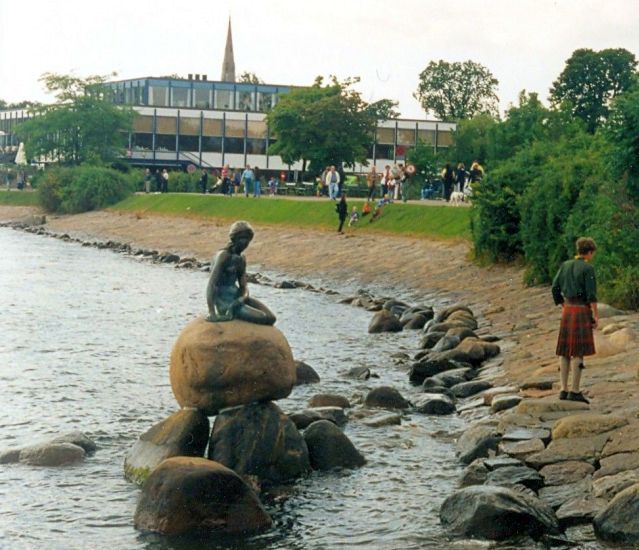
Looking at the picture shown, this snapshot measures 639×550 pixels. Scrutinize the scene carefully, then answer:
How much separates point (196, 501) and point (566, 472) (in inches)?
146

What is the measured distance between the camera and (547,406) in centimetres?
1509

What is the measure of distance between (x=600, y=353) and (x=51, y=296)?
21.2 metres

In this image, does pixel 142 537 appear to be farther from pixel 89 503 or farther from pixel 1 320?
pixel 1 320

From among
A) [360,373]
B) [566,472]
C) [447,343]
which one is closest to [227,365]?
[566,472]

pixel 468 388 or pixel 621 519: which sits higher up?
pixel 621 519

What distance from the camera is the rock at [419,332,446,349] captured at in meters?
24.0

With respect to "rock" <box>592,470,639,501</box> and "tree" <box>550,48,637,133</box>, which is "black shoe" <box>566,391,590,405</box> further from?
"tree" <box>550,48,637,133</box>

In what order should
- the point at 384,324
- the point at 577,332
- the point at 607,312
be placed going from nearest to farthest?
the point at 577,332
the point at 607,312
the point at 384,324

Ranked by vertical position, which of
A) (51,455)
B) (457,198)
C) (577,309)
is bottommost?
(51,455)

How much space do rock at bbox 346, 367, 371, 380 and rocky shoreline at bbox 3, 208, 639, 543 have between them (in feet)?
2.64

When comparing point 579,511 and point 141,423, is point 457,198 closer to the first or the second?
point 141,423

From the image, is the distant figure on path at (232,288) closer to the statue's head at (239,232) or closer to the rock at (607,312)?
the statue's head at (239,232)

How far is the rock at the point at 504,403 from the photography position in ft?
53.0

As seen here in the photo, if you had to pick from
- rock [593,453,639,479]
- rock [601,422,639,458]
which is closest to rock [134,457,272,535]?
rock [593,453,639,479]
